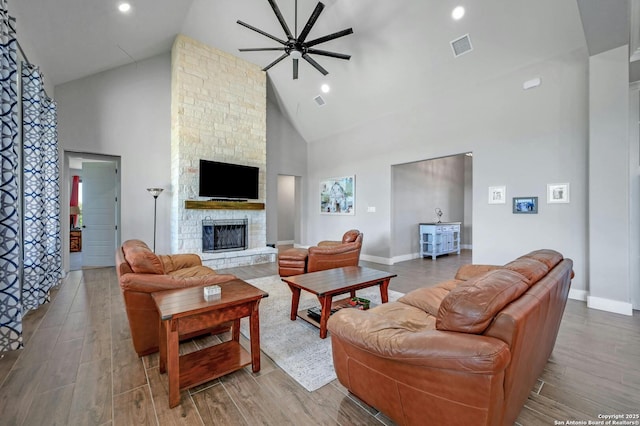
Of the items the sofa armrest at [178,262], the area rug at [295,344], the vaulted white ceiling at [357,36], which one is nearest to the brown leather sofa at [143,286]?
the area rug at [295,344]

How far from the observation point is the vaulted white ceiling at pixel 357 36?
3719 mm

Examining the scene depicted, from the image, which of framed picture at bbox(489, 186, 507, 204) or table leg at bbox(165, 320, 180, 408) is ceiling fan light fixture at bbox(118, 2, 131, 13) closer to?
table leg at bbox(165, 320, 180, 408)

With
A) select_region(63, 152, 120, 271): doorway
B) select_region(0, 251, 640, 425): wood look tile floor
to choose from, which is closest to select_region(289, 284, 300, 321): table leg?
select_region(0, 251, 640, 425): wood look tile floor

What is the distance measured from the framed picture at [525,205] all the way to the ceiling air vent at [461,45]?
97.8 inches

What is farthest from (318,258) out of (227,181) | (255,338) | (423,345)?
(423,345)

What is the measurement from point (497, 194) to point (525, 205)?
1.42ft

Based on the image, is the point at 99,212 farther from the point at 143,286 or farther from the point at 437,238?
the point at 437,238

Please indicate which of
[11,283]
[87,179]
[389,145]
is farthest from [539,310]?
[87,179]

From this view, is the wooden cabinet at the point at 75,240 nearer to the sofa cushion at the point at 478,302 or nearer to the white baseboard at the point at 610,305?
the sofa cushion at the point at 478,302

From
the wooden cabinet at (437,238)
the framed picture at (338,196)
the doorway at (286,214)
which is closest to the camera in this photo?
the wooden cabinet at (437,238)

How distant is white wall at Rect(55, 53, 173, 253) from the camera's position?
5.40m

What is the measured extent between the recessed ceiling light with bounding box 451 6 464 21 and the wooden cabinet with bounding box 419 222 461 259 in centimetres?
431

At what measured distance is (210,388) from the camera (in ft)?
6.40

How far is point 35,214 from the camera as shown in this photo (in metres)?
3.43
